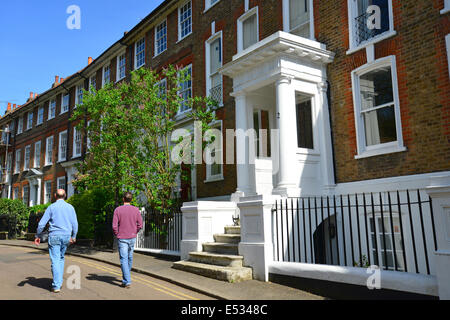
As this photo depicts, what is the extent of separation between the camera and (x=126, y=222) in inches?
273

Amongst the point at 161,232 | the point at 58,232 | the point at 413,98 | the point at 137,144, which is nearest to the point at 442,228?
the point at 413,98

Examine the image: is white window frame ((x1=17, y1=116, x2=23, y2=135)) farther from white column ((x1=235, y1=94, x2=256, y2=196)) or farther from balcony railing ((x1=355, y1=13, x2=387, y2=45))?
balcony railing ((x1=355, y1=13, x2=387, y2=45))

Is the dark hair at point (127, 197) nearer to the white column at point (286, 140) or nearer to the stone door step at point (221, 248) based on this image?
the stone door step at point (221, 248)

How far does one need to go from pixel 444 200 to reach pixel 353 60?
5.47m

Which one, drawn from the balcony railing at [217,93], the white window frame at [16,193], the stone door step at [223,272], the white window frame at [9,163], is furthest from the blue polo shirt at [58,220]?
the white window frame at [9,163]

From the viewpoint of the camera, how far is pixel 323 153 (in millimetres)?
9516

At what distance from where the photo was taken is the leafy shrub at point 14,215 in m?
20.9

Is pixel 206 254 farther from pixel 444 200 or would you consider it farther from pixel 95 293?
pixel 444 200

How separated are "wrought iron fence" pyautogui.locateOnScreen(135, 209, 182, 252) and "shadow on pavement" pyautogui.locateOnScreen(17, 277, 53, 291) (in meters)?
3.77

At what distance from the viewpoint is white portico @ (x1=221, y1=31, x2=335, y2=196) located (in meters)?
8.91

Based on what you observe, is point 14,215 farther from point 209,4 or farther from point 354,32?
point 354,32

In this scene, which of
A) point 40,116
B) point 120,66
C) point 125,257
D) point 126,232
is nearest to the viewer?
point 125,257

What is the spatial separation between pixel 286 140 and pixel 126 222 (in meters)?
4.11

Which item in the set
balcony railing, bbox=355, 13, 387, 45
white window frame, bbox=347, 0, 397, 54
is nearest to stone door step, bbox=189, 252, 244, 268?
white window frame, bbox=347, 0, 397, 54
